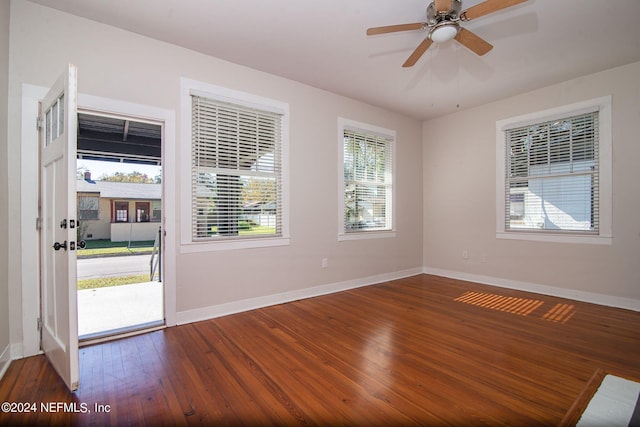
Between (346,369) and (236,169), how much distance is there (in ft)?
7.65

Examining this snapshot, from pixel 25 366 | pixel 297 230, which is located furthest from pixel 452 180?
pixel 25 366

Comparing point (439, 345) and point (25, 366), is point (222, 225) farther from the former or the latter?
point (439, 345)

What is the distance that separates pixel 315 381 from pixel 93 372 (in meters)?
1.55

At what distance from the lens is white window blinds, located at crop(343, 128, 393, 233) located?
4.48 m

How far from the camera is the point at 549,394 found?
179 centimetres

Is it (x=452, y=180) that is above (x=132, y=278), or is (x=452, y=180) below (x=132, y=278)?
Result: above

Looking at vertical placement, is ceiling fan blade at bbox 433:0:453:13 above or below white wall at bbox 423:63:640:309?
above

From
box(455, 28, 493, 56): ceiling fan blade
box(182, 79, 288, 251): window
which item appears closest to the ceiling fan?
box(455, 28, 493, 56): ceiling fan blade

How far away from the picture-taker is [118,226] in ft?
37.5

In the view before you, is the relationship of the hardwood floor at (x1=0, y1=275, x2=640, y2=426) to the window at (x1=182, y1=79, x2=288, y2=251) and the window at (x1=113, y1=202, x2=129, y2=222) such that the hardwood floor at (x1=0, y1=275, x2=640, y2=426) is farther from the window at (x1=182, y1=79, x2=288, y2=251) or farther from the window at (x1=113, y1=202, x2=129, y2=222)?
the window at (x1=113, y1=202, x2=129, y2=222)

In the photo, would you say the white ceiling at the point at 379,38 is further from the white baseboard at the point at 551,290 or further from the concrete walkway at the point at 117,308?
the white baseboard at the point at 551,290

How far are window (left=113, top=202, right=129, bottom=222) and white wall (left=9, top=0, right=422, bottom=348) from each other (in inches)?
421

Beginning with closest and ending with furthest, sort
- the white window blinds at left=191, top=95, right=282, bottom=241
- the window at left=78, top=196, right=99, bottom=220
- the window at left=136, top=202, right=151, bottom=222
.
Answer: the white window blinds at left=191, top=95, right=282, bottom=241
the window at left=78, top=196, right=99, bottom=220
the window at left=136, top=202, right=151, bottom=222

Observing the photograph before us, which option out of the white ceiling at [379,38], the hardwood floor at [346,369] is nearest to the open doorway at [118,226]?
the hardwood floor at [346,369]
